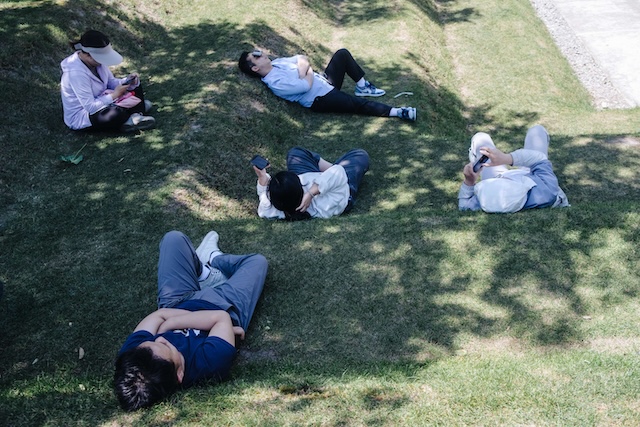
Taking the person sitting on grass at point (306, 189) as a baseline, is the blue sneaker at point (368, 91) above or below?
below

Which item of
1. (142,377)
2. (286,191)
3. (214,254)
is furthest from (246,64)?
(142,377)

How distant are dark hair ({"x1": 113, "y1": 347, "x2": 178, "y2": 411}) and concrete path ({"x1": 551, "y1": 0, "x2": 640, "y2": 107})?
943 cm

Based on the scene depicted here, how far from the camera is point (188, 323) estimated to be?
4137 millimetres

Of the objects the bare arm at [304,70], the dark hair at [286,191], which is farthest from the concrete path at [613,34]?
the dark hair at [286,191]

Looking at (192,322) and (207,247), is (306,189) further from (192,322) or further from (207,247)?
(192,322)

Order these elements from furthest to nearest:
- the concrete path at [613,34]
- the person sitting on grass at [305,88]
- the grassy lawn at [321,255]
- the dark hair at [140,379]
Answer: the concrete path at [613,34] < the person sitting on grass at [305,88] < the grassy lawn at [321,255] < the dark hair at [140,379]

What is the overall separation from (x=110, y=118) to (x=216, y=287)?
11.8 feet

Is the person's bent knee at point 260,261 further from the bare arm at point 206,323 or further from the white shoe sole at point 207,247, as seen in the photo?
the bare arm at point 206,323

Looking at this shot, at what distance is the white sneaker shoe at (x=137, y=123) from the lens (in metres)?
7.42

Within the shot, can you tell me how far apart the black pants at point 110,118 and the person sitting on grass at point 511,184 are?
4.15m

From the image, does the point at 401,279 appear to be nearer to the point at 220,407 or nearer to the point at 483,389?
the point at 483,389

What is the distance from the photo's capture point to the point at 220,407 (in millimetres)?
3650

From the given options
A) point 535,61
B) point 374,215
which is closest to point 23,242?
point 374,215

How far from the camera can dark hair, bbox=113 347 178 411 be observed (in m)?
3.60
